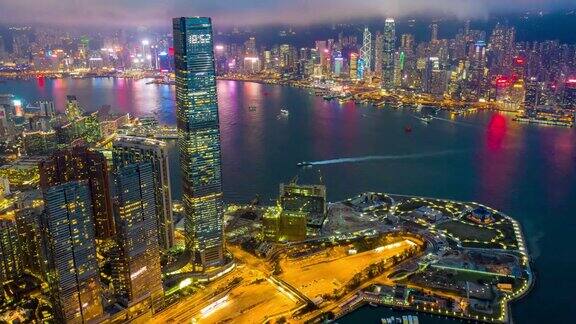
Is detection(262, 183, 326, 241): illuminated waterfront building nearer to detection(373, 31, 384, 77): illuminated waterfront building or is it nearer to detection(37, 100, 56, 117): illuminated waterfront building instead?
detection(37, 100, 56, 117): illuminated waterfront building

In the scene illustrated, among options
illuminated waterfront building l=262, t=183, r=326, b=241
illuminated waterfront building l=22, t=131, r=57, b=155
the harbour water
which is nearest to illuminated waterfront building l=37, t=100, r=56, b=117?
the harbour water

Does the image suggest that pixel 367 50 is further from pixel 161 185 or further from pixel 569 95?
pixel 161 185

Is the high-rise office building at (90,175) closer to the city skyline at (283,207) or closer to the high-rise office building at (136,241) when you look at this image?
the city skyline at (283,207)

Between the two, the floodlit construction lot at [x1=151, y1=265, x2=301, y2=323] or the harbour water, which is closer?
the floodlit construction lot at [x1=151, y1=265, x2=301, y2=323]

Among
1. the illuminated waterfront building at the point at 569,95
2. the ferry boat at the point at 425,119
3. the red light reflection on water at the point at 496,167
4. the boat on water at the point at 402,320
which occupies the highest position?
the illuminated waterfront building at the point at 569,95

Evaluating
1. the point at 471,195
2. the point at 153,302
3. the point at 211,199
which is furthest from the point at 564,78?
the point at 153,302

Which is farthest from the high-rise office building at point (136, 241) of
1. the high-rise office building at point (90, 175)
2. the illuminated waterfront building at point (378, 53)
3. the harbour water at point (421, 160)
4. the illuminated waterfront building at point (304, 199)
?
the illuminated waterfront building at point (378, 53)

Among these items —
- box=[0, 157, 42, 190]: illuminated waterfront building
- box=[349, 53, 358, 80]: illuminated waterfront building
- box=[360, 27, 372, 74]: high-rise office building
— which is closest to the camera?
box=[0, 157, 42, 190]: illuminated waterfront building

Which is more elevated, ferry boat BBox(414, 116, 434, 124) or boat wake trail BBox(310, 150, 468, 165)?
ferry boat BBox(414, 116, 434, 124)
